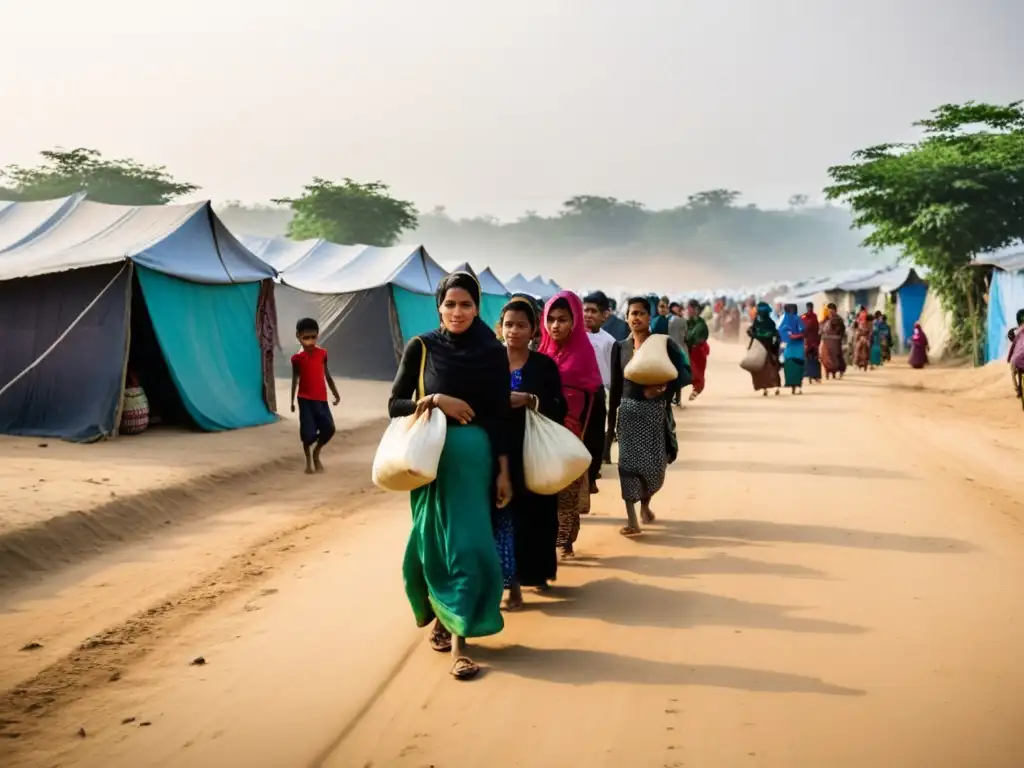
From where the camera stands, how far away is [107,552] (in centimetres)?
602

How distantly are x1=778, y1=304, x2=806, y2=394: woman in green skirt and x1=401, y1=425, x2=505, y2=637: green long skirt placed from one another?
12882mm

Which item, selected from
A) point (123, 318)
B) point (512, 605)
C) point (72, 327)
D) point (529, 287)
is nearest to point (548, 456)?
point (512, 605)

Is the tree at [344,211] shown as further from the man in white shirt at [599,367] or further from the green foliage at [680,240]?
the green foliage at [680,240]

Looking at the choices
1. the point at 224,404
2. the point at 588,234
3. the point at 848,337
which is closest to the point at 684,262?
the point at 588,234

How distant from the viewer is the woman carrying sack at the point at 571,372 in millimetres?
5367

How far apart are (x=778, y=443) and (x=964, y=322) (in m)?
14.8

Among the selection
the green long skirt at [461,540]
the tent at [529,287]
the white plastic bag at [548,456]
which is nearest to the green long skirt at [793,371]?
the white plastic bag at [548,456]

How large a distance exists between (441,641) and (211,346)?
8711 millimetres

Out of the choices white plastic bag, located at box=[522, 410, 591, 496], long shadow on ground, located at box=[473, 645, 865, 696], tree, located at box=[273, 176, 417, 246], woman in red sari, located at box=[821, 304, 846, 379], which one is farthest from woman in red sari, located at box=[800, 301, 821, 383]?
tree, located at box=[273, 176, 417, 246]

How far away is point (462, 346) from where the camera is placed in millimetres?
3883

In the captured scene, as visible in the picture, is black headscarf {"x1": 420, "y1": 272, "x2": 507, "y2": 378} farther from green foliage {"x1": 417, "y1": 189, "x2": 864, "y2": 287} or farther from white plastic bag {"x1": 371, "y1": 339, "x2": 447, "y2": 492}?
green foliage {"x1": 417, "y1": 189, "x2": 864, "y2": 287}

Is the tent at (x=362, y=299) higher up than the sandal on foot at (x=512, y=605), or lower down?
higher up

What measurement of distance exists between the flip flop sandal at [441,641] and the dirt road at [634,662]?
57 millimetres

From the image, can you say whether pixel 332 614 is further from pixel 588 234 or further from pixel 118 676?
pixel 588 234
